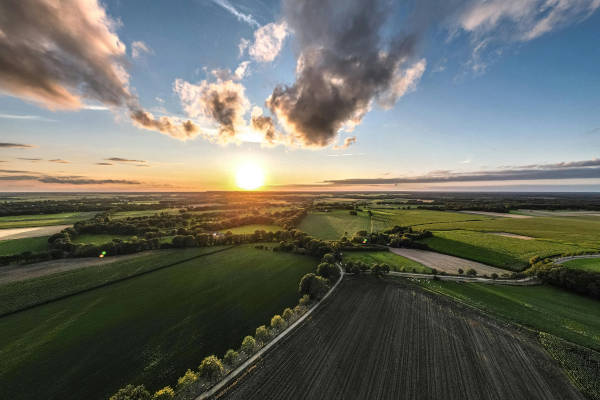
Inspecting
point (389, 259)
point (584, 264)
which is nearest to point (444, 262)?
point (389, 259)

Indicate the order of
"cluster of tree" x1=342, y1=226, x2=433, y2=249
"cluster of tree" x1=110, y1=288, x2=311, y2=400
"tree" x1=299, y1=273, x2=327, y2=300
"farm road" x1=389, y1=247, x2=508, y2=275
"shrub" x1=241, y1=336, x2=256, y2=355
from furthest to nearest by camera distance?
"cluster of tree" x1=342, y1=226, x2=433, y2=249
"farm road" x1=389, y1=247, x2=508, y2=275
"tree" x1=299, y1=273, x2=327, y2=300
"shrub" x1=241, y1=336, x2=256, y2=355
"cluster of tree" x1=110, y1=288, x2=311, y2=400

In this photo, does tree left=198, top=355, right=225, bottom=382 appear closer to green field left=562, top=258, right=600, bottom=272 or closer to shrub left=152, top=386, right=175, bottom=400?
shrub left=152, top=386, right=175, bottom=400

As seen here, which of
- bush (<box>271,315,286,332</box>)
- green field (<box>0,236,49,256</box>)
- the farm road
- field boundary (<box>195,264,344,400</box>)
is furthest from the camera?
green field (<box>0,236,49,256</box>)

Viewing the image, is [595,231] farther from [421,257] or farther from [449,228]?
[421,257]

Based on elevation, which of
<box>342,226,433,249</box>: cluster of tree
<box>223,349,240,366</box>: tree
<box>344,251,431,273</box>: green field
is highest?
<box>223,349,240,366</box>: tree

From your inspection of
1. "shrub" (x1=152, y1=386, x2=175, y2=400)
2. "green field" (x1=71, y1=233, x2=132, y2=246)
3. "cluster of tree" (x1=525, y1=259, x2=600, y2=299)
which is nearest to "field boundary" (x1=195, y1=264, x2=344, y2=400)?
"shrub" (x1=152, y1=386, x2=175, y2=400)

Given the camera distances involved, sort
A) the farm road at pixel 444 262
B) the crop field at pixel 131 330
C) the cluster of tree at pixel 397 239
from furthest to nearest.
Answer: the cluster of tree at pixel 397 239 < the farm road at pixel 444 262 < the crop field at pixel 131 330

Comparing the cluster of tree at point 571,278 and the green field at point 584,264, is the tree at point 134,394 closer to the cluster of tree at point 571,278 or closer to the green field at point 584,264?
the cluster of tree at point 571,278

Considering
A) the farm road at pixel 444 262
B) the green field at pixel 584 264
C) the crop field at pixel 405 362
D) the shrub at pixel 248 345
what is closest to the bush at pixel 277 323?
the crop field at pixel 405 362
